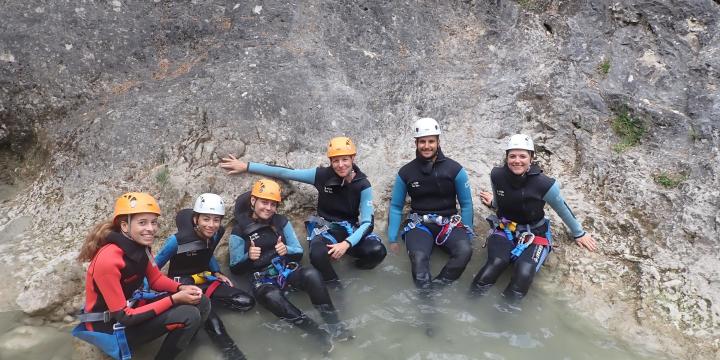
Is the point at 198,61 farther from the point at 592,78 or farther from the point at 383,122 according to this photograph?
the point at 592,78

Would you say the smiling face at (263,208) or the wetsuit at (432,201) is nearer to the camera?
the smiling face at (263,208)

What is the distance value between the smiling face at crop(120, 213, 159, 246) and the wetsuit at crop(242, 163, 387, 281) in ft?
6.96

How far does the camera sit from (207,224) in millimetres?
6000

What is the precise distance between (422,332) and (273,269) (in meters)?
1.93

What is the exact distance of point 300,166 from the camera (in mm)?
8391

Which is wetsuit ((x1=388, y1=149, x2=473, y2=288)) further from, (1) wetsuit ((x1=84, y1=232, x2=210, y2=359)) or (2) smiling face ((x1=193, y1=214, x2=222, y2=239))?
(1) wetsuit ((x1=84, y1=232, x2=210, y2=359))

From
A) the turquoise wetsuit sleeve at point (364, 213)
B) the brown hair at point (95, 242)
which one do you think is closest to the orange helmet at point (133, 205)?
the brown hair at point (95, 242)

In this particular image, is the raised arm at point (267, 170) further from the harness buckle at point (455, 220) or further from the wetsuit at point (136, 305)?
the wetsuit at point (136, 305)

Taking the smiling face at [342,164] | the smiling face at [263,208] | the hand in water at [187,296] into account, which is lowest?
the hand in water at [187,296]

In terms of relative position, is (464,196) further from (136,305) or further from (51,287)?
(51,287)

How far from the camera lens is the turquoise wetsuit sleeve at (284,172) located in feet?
24.4

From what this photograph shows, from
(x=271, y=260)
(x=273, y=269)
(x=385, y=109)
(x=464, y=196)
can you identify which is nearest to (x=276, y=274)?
(x=273, y=269)

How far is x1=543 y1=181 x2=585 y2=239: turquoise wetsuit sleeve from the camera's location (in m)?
6.80

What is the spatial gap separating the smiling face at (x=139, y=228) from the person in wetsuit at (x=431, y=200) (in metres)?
3.23
